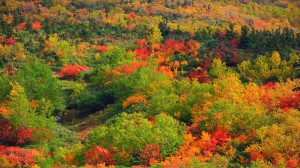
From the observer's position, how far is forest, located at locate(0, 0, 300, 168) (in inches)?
2457

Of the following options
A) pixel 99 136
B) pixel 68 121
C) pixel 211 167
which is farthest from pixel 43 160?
pixel 68 121

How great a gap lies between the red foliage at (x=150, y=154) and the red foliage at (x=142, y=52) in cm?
8685

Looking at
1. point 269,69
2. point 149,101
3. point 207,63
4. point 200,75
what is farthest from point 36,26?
point 269,69

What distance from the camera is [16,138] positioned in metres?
82.4

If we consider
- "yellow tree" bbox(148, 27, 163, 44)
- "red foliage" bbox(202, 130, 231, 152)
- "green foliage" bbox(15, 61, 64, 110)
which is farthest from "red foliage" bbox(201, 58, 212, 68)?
"red foliage" bbox(202, 130, 231, 152)

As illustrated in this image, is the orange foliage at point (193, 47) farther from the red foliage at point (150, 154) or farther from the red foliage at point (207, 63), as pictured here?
Result: the red foliage at point (150, 154)

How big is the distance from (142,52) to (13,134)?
76316 millimetres

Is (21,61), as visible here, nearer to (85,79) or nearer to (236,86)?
(85,79)

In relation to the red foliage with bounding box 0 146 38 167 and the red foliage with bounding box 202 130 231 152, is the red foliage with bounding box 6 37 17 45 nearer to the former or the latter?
the red foliage with bounding box 0 146 38 167

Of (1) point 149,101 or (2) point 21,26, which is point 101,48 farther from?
(1) point 149,101

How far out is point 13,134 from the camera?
270ft

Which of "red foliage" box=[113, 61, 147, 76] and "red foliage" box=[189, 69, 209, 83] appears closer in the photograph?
"red foliage" box=[189, 69, 209, 83]

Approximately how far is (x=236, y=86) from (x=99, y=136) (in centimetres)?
2796

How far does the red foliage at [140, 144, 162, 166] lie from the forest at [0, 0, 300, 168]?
0.62 feet
